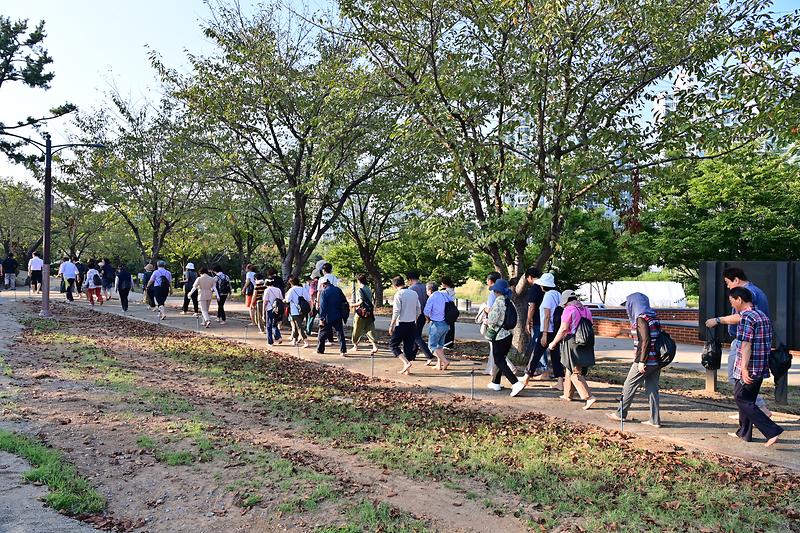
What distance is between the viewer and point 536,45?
9.62 meters

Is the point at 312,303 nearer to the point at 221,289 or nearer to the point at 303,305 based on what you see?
the point at 303,305

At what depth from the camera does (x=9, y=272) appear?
28.2 meters

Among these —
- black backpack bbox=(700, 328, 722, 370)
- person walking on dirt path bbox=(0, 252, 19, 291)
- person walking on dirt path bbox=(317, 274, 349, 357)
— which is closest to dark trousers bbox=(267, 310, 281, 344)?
person walking on dirt path bbox=(317, 274, 349, 357)

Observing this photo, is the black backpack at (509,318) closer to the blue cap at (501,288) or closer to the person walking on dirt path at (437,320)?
the blue cap at (501,288)

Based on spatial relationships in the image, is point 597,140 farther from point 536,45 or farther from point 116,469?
point 116,469

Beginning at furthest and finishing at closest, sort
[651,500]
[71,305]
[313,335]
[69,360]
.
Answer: [71,305] → [313,335] → [69,360] → [651,500]

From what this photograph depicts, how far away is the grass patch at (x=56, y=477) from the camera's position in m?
4.50

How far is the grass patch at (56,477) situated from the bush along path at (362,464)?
15cm

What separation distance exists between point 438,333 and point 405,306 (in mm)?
741

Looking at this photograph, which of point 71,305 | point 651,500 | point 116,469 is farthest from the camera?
point 71,305

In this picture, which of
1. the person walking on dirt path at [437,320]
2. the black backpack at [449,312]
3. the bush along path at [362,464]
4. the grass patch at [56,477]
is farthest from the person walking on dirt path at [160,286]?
the grass patch at [56,477]

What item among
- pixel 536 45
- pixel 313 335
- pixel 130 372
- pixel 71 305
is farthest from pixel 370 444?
pixel 71 305

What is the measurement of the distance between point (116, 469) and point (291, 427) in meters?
1.97

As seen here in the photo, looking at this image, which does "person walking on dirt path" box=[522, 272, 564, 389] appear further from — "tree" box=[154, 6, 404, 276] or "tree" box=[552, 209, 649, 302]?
"tree" box=[552, 209, 649, 302]
